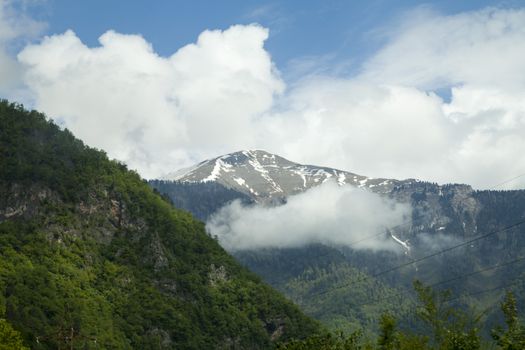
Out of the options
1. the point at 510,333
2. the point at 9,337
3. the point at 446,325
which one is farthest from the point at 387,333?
the point at 9,337

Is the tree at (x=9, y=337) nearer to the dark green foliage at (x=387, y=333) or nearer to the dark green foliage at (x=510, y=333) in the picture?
the dark green foliage at (x=387, y=333)

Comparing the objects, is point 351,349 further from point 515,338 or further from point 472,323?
point 515,338

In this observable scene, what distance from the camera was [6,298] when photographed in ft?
646

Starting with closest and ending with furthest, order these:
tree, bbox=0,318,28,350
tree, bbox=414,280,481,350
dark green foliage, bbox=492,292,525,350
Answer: dark green foliage, bbox=492,292,525,350 < tree, bbox=414,280,481,350 < tree, bbox=0,318,28,350

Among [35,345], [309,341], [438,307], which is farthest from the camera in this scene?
[35,345]

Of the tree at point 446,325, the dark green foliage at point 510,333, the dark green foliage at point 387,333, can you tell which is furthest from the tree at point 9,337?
the dark green foliage at point 510,333

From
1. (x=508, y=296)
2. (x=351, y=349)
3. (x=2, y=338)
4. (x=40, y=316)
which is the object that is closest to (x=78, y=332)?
(x=40, y=316)

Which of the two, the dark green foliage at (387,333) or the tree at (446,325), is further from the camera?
the dark green foliage at (387,333)

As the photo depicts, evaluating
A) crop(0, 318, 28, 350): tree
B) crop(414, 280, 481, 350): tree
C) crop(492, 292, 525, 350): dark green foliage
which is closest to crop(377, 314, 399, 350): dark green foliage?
crop(414, 280, 481, 350): tree

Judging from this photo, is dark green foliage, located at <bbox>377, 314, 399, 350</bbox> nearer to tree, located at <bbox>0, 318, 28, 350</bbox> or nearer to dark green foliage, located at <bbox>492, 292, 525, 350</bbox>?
dark green foliage, located at <bbox>492, 292, 525, 350</bbox>

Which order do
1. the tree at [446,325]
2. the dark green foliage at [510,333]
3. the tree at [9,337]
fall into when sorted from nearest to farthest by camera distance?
1. the dark green foliage at [510,333]
2. the tree at [446,325]
3. the tree at [9,337]

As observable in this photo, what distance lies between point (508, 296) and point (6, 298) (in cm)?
16688

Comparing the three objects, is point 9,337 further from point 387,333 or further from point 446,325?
point 446,325

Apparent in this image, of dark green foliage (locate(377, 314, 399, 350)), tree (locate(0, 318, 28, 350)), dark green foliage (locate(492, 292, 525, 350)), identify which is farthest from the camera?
tree (locate(0, 318, 28, 350))
